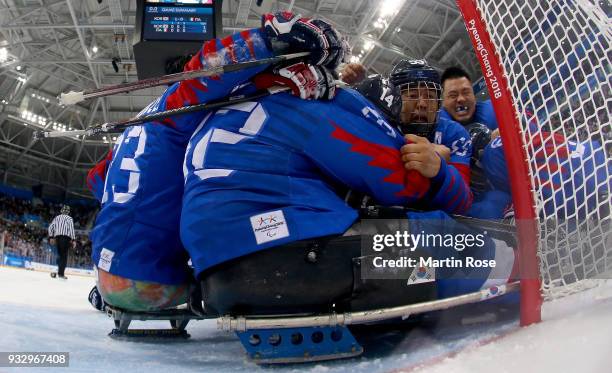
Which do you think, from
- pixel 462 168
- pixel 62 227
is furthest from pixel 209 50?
pixel 62 227

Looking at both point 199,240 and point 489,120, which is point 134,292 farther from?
point 489,120

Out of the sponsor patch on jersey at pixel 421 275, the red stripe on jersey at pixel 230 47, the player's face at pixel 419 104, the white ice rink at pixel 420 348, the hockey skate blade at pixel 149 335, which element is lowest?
the hockey skate blade at pixel 149 335

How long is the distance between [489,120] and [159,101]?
162 centimetres

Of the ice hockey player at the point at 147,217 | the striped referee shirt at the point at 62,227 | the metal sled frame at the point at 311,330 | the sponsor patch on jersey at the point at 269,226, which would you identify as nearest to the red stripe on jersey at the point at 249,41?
the ice hockey player at the point at 147,217

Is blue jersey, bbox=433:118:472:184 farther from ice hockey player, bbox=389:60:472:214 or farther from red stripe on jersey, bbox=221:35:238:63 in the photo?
red stripe on jersey, bbox=221:35:238:63

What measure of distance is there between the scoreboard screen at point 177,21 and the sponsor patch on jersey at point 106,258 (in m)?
3.51

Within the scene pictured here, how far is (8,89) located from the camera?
1437cm

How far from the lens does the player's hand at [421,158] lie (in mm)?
1249

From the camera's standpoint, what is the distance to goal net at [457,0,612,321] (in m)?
1.14

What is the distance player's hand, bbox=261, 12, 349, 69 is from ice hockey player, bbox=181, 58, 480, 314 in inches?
4.6

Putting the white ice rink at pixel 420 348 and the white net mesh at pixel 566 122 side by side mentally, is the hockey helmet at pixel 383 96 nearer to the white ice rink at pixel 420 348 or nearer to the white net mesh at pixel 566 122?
the white net mesh at pixel 566 122

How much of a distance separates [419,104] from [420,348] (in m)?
0.76

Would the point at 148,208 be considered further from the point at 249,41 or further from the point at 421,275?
the point at 421,275

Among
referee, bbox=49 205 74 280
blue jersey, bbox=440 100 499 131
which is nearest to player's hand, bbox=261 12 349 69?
blue jersey, bbox=440 100 499 131
